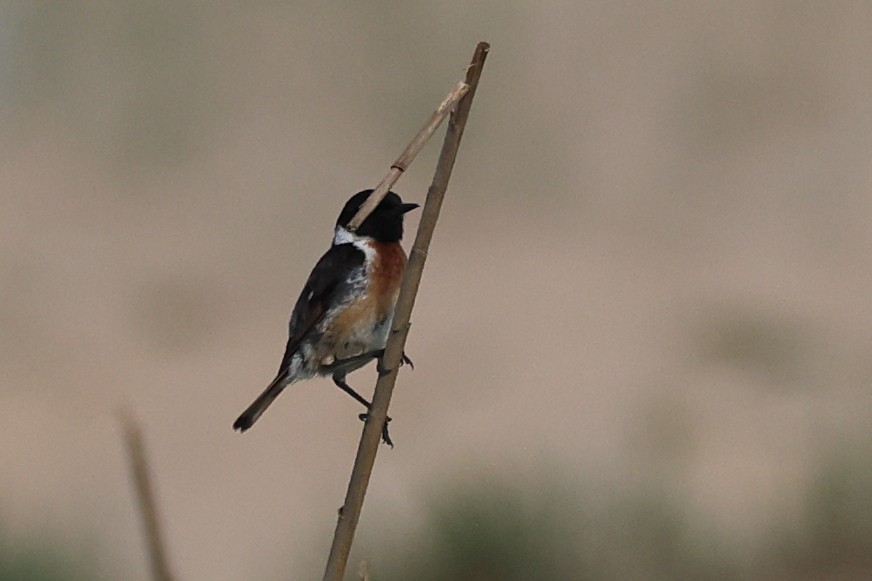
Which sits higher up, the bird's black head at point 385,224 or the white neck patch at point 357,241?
the bird's black head at point 385,224

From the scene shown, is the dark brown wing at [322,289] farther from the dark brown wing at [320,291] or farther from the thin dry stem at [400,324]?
the thin dry stem at [400,324]

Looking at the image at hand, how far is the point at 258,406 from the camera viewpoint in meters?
3.49

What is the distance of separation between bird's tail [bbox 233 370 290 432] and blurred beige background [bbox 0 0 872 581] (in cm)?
188

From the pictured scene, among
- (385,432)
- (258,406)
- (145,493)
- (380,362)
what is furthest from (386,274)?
(145,493)

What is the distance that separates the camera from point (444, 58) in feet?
34.0

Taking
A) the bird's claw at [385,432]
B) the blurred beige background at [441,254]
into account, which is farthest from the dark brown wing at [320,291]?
the blurred beige background at [441,254]

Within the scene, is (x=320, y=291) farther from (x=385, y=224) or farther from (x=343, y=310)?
(x=385, y=224)

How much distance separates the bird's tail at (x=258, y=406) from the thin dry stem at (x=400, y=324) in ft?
5.26

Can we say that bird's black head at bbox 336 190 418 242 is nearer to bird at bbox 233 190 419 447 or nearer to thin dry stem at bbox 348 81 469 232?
bird at bbox 233 190 419 447

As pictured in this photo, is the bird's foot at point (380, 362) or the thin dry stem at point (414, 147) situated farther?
the bird's foot at point (380, 362)

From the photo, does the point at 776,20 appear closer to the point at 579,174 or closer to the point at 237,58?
the point at 579,174

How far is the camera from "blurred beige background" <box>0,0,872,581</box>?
6.65m

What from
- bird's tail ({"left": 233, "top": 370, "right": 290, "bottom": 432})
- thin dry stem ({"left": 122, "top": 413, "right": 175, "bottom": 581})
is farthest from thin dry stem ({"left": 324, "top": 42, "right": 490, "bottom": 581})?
bird's tail ({"left": 233, "top": 370, "right": 290, "bottom": 432})

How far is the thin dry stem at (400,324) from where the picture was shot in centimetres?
164
